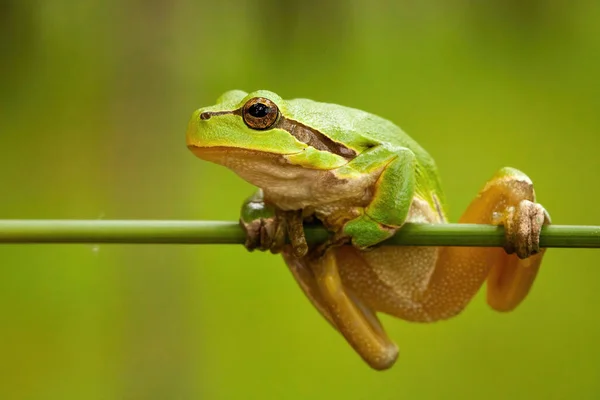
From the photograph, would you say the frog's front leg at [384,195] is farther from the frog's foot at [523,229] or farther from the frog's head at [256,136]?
the frog's foot at [523,229]

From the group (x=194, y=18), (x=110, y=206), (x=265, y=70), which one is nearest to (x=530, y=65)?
(x=265, y=70)

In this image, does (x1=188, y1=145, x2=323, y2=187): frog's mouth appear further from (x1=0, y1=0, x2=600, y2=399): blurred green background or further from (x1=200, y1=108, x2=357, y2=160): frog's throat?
(x1=0, y1=0, x2=600, y2=399): blurred green background

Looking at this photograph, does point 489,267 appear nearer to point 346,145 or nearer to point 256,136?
point 346,145

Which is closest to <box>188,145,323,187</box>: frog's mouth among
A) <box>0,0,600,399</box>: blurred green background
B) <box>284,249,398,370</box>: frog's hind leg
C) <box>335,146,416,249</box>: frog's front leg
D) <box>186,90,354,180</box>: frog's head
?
<box>186,90,354,180</box>: frog's head

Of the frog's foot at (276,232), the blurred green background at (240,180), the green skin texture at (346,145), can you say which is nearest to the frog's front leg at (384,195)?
the green skin texture at (346,145)

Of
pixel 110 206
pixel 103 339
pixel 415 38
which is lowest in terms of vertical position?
pixel 103 339

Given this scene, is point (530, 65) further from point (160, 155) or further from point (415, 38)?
point (160, 155)
